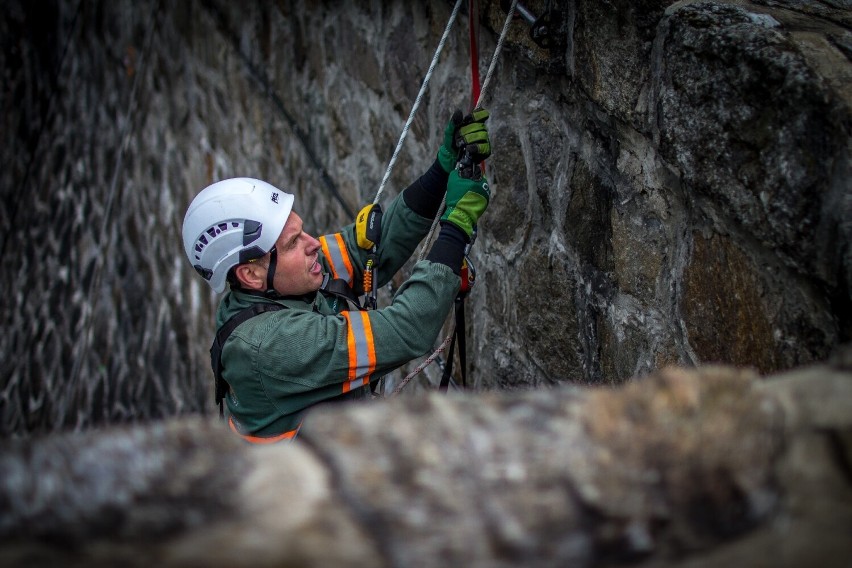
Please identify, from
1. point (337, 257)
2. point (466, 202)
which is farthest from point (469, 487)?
point (337, 257)

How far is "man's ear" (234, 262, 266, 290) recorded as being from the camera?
2248 millimetres

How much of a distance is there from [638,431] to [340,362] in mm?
1179

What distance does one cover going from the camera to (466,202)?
218 centimetres

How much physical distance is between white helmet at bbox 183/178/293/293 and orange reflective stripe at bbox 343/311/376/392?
361 millimetres

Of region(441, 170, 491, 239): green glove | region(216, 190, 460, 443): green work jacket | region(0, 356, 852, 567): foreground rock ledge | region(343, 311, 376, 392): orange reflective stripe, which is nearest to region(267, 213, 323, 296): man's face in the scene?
region(216, 190, 460, 443): green work jacket

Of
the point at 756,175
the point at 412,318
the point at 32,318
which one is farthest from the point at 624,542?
the point at 32,318

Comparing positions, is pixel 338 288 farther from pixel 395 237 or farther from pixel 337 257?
pixel 395 237

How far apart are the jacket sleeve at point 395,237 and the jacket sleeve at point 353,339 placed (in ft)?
1.39

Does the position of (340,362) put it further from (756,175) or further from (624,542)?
(624,542)

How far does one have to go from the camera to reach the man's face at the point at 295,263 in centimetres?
226

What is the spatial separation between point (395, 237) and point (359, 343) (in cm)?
60

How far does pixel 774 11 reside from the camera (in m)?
1.65

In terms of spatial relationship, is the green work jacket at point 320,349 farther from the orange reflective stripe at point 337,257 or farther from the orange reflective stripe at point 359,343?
the orange reflective stripe at point 337,257

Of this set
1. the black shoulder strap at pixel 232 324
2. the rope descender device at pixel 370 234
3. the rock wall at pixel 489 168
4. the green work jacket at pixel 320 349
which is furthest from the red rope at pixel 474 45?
the black shoulder strap at pixel 232 324
